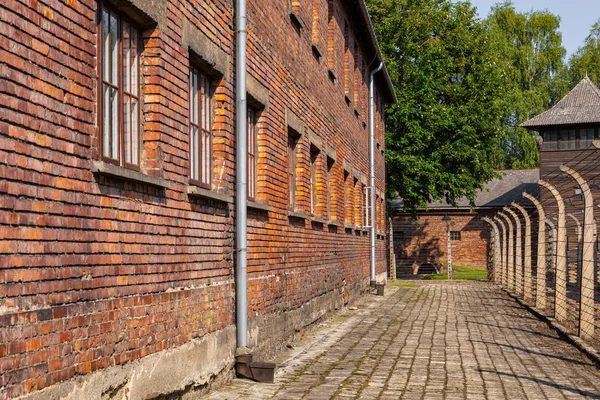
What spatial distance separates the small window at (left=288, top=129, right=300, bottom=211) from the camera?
1280 centimetres

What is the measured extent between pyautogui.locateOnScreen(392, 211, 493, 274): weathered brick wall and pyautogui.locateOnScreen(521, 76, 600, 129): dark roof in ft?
28.2

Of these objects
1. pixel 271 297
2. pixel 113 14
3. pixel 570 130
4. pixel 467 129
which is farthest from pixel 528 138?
pixel 113 14

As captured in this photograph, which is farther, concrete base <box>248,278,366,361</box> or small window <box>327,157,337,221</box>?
small window <box>327,157,337,221</box>

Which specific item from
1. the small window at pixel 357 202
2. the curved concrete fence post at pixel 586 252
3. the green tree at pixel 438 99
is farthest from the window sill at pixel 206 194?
the green tree at pixel 438 99

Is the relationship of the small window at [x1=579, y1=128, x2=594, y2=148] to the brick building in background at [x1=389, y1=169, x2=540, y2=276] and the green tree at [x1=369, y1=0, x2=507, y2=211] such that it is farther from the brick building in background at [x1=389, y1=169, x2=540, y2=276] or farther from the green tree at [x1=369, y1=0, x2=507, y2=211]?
the brick building in background at [x1=389, y1=169, x2=540, y2=276]

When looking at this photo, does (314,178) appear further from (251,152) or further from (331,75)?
(251,152)

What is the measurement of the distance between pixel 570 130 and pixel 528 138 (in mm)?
10377

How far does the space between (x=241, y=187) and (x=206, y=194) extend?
1.14 meters

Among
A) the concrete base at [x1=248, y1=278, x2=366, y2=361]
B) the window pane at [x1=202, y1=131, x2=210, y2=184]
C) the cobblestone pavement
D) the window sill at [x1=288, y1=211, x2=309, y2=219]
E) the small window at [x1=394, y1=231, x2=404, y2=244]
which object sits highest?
the window pane at [x1=202, y1=131, x2=210, y2=184]

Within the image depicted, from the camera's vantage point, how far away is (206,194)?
7695 millimetres

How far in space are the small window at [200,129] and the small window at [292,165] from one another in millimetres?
4223

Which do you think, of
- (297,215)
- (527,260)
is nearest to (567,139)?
(527,260)

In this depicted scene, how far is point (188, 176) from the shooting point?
24.5 feet

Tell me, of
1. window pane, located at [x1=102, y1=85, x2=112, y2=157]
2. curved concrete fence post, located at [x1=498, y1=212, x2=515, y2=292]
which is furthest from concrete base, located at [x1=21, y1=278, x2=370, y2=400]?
curved concrete fence post, located at [x1=498, y1=212, x2=515, y2=292]
